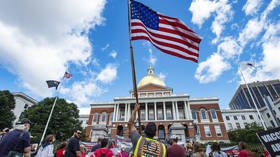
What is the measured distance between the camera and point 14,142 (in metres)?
3.08

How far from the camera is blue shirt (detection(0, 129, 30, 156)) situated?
3.02 metres

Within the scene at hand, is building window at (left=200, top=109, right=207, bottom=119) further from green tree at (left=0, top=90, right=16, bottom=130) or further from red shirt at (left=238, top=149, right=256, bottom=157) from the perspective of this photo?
green tree at (left=0, top=90, right=16, bottom=130)

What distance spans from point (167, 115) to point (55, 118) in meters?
24.5

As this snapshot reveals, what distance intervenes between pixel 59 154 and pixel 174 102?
35353mm

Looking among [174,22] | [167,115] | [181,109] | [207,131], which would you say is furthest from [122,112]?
[174,22]

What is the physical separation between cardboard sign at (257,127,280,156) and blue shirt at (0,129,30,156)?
5697mm

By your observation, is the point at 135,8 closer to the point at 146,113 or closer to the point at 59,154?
the point at 59,154

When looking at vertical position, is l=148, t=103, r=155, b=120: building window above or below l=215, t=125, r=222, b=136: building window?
above

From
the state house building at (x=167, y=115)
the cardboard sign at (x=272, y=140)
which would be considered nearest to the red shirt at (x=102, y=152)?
the cardboard sign at (x=272, y=140)

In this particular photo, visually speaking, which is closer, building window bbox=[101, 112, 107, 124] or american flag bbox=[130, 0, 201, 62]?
american flag bbox=[130, 0, 201, 62]

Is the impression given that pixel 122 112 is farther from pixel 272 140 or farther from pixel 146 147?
pixel 146 147

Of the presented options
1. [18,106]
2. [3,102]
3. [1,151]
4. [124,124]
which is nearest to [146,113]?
[124,124]

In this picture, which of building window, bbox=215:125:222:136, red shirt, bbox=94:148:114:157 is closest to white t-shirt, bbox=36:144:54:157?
red shirt, bbox=94:148:114:157

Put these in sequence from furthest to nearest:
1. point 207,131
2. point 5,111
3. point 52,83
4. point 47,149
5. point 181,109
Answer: point 181,109 → point 207,131 → point 5,111 → point 52,83 → point 47,149
